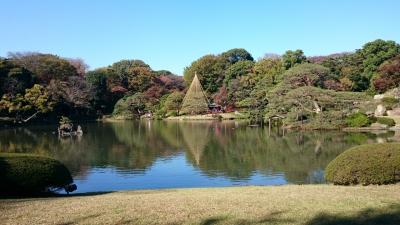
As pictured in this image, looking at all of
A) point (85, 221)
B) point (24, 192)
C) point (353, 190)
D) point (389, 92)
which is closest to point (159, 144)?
point (24, 192)

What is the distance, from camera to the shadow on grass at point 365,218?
5297 mm

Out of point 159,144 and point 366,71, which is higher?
point 366,71

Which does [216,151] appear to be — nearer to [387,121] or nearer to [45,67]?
[387,121]

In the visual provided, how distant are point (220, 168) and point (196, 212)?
10.6 m

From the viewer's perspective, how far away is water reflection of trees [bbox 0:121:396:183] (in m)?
16.4

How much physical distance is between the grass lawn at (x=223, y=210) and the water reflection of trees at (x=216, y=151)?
689cm

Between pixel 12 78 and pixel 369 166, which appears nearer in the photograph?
pixel 369 166

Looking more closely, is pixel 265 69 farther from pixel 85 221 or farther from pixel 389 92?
pixel 85 221

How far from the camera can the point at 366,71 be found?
150 feet

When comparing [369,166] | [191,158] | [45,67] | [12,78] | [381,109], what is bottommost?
[191,158]

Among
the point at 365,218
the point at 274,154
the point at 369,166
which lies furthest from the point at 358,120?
the point at 365,218

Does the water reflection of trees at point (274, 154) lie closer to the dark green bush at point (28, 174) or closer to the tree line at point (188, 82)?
the dark green bush at point (28, 174)

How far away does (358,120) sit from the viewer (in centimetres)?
3147

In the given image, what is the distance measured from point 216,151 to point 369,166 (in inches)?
513
